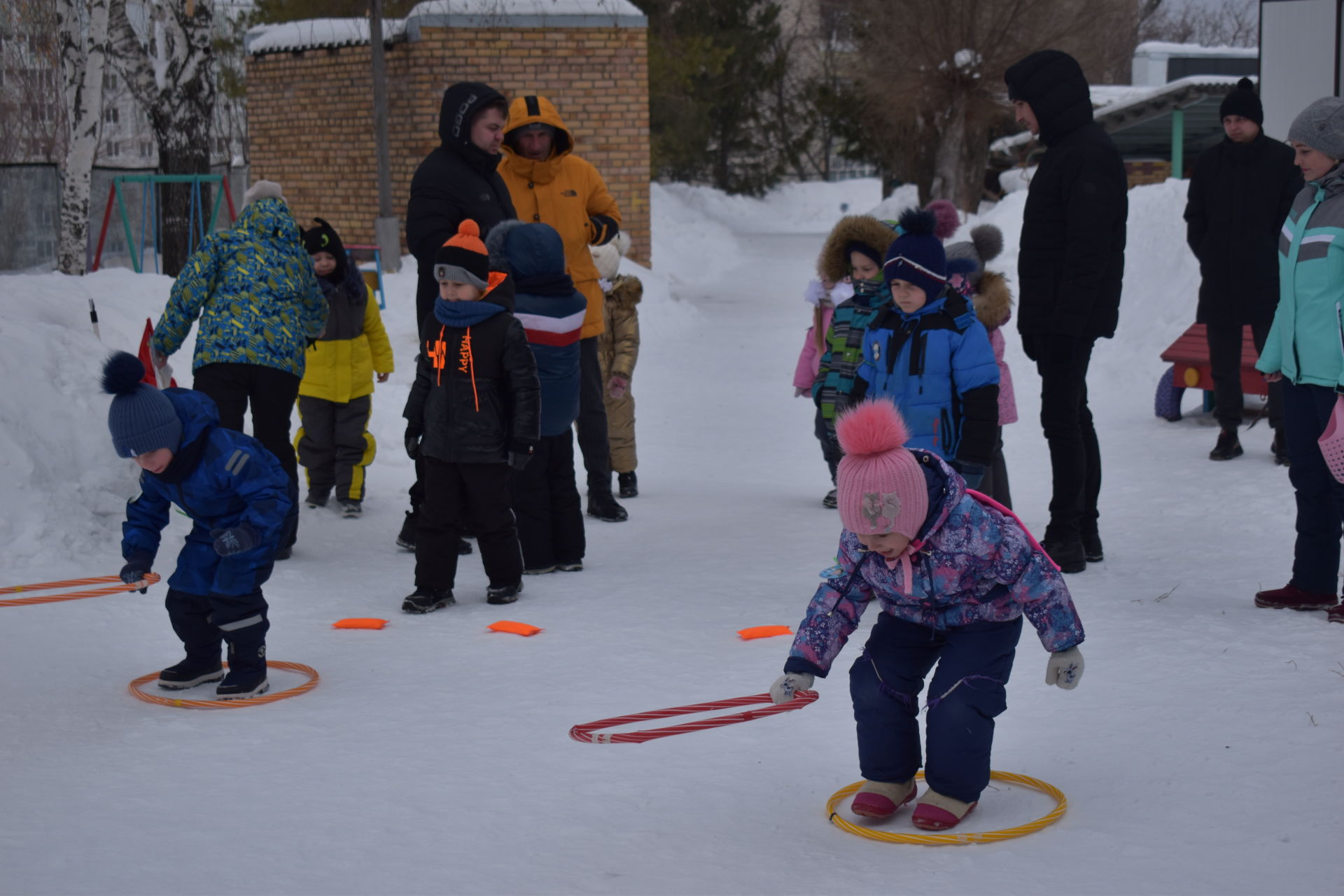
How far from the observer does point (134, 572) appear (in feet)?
16.0

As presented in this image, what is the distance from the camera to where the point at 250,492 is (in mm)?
4906

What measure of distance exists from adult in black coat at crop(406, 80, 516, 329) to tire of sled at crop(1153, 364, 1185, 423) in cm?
583

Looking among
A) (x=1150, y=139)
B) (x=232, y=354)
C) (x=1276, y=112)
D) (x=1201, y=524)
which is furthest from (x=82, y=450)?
(x=1150, y=139)

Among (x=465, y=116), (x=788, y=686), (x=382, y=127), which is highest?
(x=382, y=127)

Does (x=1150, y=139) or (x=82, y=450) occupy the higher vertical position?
(x=1150, y=139)

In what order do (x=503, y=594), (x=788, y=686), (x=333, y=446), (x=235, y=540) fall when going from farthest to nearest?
(x=333, y=446)
(x=503, y=594)
(x=235, y=540)
(x=788, y=686)

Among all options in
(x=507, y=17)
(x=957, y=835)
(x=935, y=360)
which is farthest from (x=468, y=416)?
(x=507, y=17)

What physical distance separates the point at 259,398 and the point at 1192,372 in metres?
6.77

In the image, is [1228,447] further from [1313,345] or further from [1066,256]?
[1313,345]

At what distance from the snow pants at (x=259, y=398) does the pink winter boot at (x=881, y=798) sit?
3.55 m

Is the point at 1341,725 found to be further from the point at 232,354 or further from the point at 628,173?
the point at 628,173

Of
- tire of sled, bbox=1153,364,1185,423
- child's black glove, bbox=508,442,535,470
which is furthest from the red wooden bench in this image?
child's black glove, bbox=508,442,535,470

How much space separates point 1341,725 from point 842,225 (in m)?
3.34

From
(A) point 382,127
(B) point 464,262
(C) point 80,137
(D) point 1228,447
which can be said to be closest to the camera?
(B) point 464,262
